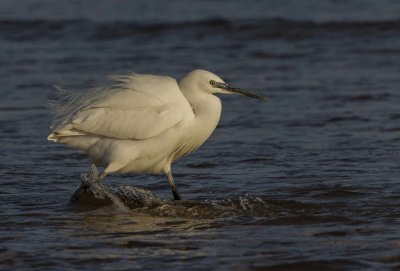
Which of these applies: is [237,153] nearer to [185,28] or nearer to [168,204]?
[168,204]

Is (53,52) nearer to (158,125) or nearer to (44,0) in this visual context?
(44,0)

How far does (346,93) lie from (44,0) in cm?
1183

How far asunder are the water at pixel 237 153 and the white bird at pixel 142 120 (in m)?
0.43

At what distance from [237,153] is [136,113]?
225cm

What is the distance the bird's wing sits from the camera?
7500 mm

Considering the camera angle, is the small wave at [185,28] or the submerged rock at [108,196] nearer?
the submerged rock at [108,196]

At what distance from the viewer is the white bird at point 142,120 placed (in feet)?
24.7

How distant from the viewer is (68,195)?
26.7ft

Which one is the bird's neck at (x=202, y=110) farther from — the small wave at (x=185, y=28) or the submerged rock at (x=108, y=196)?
the small wave at (x=185, y=28)

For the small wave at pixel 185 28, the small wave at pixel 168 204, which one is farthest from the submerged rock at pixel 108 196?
the small wave at pixel 185 28

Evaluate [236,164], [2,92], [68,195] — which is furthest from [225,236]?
[2,92]

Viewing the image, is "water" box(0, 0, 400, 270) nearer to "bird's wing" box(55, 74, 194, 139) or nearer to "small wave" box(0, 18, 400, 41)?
"small wave" box(0, 18, 400, 41)

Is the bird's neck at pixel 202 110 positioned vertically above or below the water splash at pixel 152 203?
above

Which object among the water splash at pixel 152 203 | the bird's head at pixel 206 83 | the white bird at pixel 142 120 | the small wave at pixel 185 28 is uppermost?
the bird's head at pixel 206 83
